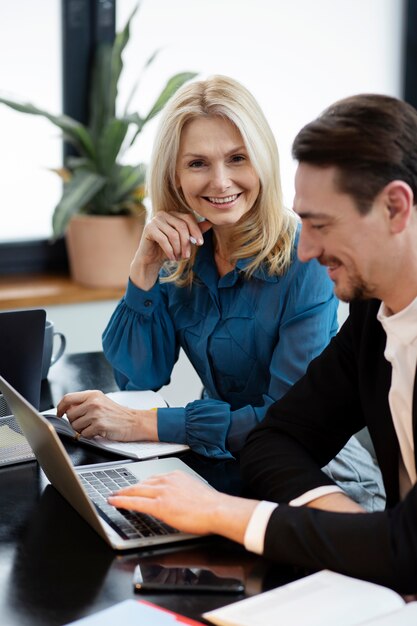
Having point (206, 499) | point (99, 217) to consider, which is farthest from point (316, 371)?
point (99, 217)

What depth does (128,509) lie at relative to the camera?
139 cm

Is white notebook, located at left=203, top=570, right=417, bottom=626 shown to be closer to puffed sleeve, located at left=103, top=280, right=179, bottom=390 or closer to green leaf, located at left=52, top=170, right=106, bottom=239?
puffed sleeve, located at left=103, top=280, right=179, bottom=390

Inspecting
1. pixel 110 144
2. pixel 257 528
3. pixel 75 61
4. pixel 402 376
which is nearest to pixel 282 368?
pixel 402 376

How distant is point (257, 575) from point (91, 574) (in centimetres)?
22

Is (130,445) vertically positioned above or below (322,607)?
below

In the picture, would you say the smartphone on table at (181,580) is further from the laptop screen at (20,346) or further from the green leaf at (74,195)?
the green leaf at (74,195)

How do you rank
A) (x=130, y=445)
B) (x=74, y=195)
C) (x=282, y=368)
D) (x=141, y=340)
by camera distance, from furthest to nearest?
(x=74, y=195) → (x=141, y=340) → (x=282, y=368) → (x=130, y=445)

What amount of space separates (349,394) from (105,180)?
1.91 meters

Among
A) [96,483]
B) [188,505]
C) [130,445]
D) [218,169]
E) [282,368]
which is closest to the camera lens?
[188,505]

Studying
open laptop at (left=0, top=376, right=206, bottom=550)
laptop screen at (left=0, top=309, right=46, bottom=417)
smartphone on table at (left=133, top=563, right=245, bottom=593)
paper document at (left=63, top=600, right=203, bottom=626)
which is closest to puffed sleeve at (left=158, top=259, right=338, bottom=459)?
open laptop at (left=0, top=376, right=206, bottom=550)

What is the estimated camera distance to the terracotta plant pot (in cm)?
339

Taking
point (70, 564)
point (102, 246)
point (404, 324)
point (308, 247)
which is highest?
point (308, 247)

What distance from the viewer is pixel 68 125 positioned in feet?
10.9

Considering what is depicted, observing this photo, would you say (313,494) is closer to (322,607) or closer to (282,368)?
(322,607)
